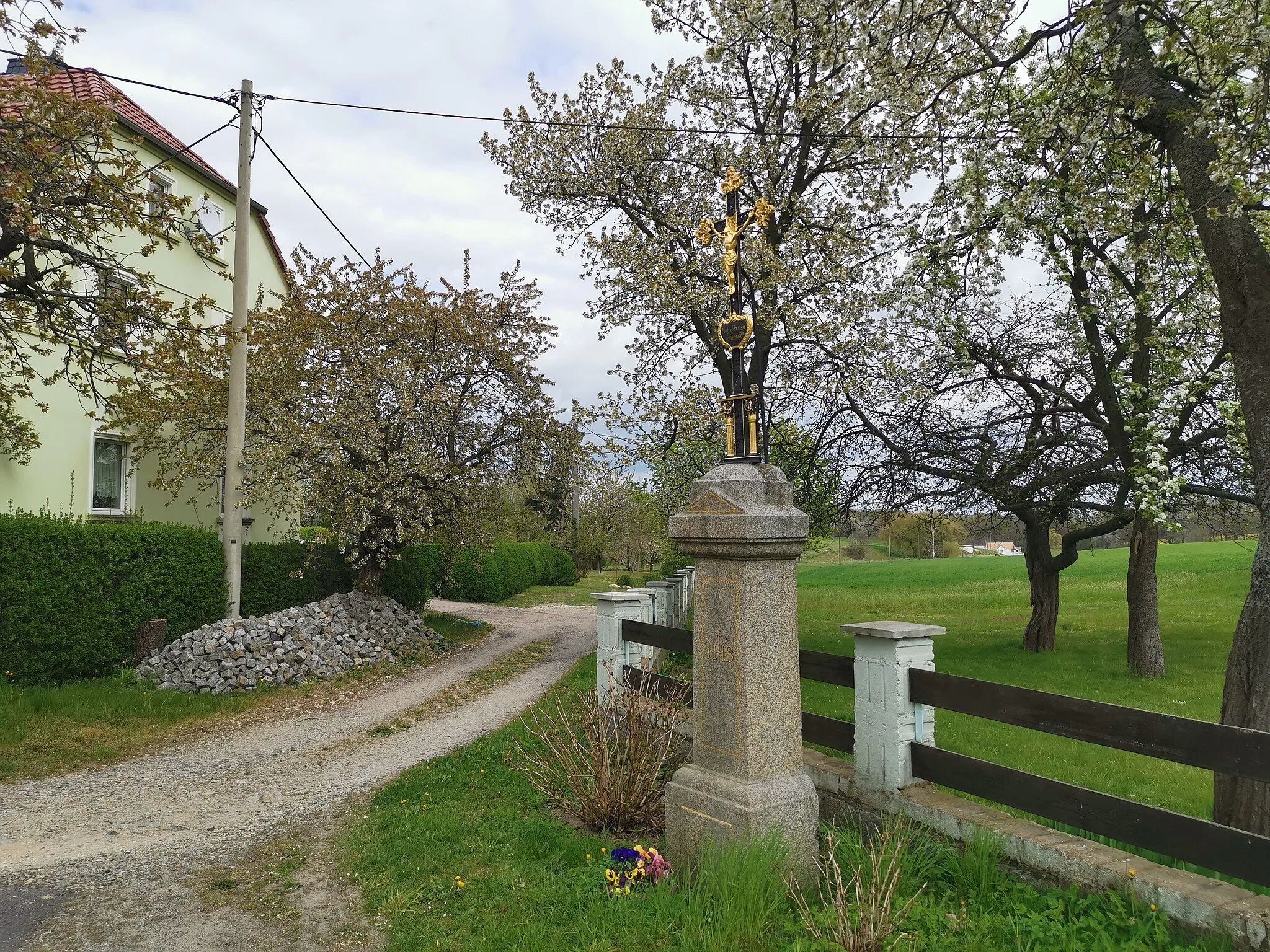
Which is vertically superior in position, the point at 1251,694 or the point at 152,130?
the point at 152,130

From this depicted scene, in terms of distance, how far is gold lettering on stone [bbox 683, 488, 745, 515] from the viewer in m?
3.86

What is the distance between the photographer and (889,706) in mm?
4074

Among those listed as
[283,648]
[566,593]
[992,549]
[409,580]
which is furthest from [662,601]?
[992,549]

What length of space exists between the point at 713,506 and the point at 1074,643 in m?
14.3

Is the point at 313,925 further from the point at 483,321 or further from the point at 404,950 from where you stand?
the point at 483,321

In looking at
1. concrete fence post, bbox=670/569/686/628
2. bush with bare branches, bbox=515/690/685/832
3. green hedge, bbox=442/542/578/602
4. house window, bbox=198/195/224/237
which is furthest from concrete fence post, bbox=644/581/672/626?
house window, bbox=198/195/224/237

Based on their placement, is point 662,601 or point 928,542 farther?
point 928,542

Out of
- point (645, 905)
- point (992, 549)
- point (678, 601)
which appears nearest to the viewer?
point (645, 905)

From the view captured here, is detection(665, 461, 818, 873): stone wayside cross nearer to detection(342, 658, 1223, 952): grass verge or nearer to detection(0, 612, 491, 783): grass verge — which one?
detection(342, 658, 1223, 952): grass verge

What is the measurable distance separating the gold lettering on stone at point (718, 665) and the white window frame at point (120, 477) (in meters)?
13.3

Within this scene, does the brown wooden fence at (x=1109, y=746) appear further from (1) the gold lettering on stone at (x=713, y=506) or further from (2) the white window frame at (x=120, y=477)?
(2) the white window frame at (x=120, y=477)

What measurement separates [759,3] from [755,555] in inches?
304

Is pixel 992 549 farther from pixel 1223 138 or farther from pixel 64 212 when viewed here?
pixel 64 212

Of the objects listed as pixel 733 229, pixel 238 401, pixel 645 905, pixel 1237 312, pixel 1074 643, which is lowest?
pixel 1074 643
